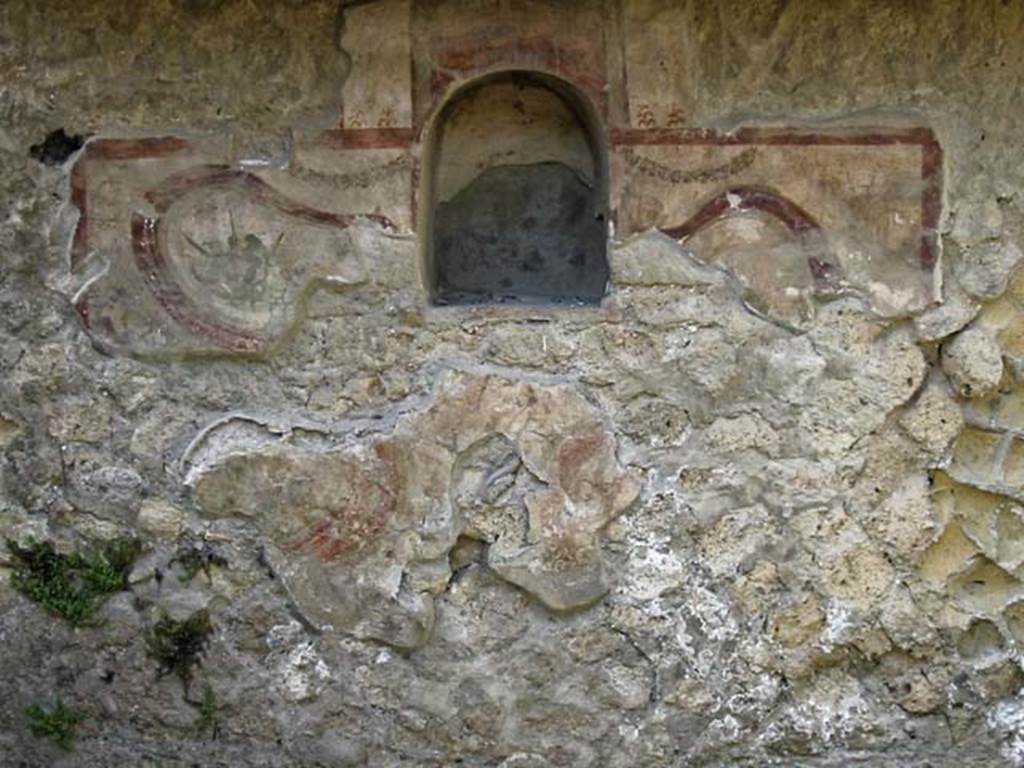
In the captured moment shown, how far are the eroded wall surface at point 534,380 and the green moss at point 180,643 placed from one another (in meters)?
0.02

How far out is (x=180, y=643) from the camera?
11.6 feet

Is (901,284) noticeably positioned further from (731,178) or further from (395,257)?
(395,257)

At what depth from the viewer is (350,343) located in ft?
11.4

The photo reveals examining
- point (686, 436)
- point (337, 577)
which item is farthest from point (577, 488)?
point (337, 577)

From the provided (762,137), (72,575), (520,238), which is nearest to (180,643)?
(72,575)

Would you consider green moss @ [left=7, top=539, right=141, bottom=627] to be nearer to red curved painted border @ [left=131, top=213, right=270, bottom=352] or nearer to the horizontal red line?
red curved painted border @ [left=131, top=213, right=270, bottom=352]

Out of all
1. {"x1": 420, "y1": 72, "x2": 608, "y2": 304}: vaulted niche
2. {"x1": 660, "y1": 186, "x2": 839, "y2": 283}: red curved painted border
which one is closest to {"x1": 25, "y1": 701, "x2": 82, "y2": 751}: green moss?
{"x1": 420, "y1": 72, "x2": 608, "y2": 304}: vaulted niche

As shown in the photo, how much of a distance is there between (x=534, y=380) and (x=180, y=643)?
1.05 metres

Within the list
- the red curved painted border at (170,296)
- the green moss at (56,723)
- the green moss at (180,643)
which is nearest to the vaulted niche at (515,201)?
the red curved painted border at (170,296)

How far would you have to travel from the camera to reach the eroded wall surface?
11.3 ft

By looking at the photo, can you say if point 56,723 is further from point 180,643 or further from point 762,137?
point 762,137

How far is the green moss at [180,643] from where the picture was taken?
11.5ft

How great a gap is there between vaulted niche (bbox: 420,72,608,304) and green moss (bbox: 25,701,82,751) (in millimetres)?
1340

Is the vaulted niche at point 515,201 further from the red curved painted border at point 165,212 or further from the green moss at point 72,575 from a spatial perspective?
the green moss at point 72,575
